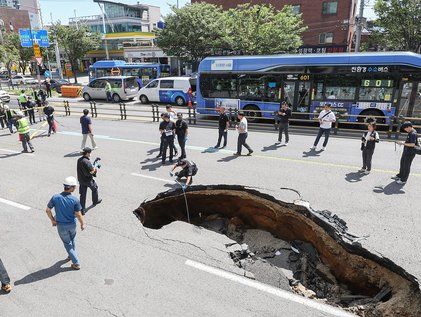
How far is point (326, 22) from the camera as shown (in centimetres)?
3884

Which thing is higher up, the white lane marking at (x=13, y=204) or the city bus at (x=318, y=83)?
the city bus at (x=318, y=83)

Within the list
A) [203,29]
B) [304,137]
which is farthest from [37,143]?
[203,29]

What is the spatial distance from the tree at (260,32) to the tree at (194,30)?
1430mm

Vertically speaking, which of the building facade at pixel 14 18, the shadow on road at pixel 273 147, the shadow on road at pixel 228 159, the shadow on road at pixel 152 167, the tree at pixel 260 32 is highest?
the building facade at pixel 14 18

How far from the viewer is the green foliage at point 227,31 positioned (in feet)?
95.4

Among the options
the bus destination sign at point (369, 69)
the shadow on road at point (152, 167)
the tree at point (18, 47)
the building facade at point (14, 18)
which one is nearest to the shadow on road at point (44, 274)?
the shadow on road at point (152, 167)

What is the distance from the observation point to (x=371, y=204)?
7277 millimetres

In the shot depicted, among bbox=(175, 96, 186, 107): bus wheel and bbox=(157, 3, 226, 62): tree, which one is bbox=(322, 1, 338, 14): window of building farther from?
bbox=(175, 96, 186, 107): bus wheel

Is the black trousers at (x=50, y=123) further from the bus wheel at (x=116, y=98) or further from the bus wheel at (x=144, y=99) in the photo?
the bus wheel at (x=116, y=98)

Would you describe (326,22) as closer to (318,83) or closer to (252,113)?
(318,83)

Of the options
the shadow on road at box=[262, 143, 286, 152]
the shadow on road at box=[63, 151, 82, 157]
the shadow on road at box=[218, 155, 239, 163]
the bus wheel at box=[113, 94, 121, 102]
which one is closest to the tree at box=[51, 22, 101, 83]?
the bus wheel at box=[113, 94, 121, 102]

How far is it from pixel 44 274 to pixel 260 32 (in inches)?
1095

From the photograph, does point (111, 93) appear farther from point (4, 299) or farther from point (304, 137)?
point (4, 299)

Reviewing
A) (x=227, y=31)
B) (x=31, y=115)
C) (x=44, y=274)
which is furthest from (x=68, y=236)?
(x=227, y=31)
